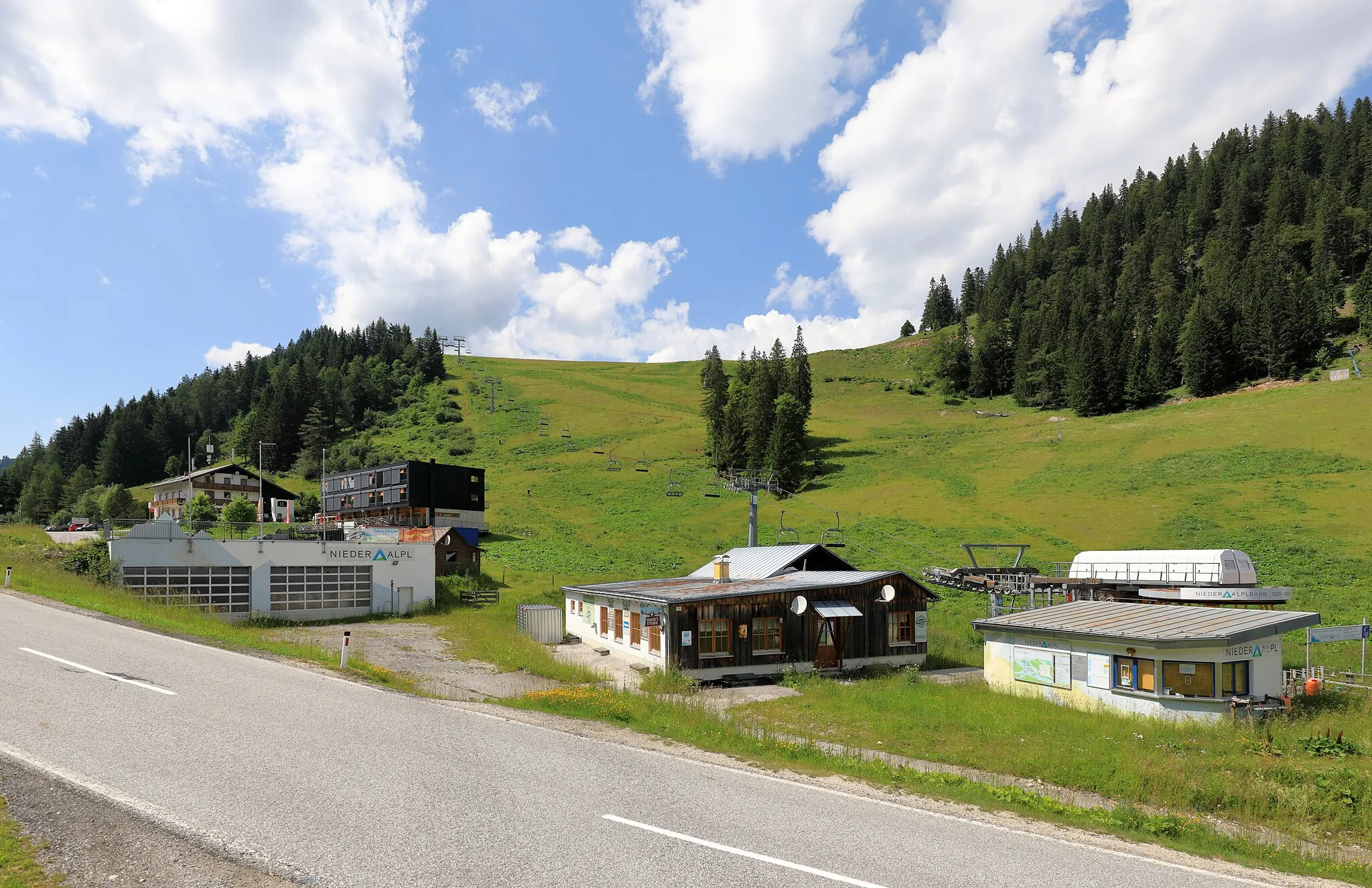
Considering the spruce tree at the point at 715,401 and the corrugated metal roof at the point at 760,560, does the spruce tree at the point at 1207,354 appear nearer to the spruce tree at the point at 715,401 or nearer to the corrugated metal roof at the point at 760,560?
the spruce tree at the point at 715,401

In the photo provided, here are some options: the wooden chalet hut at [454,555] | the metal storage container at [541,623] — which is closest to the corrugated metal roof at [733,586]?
the metal storage container at [541,623]

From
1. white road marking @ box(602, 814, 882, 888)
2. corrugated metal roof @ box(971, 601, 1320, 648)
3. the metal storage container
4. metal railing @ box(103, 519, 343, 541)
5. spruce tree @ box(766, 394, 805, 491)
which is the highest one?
spruce tree @ box(766, 394, 805, 491)

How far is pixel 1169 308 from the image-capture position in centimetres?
11681

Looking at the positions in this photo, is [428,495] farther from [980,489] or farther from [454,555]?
[980,489]

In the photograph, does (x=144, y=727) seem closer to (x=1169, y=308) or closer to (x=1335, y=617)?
Answer: (x=1335, y=617)

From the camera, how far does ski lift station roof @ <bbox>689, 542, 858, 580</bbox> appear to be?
1401 inches

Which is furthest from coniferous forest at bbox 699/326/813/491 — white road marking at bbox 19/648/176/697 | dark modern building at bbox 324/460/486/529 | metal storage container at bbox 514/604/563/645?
white road marking at bbox 19/648/176/697

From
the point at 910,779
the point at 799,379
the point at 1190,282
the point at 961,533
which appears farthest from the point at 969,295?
the point at 910,779

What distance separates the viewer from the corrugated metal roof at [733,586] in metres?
28.6

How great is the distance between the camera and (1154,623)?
23.6 m

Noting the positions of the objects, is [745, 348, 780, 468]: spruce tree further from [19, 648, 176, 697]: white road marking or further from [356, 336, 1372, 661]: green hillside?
[19, 648, 176, 697]: white road marking

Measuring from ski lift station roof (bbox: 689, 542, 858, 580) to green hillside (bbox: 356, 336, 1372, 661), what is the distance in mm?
6303

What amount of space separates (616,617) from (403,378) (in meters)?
146

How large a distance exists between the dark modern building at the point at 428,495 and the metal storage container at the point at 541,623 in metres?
44.8
